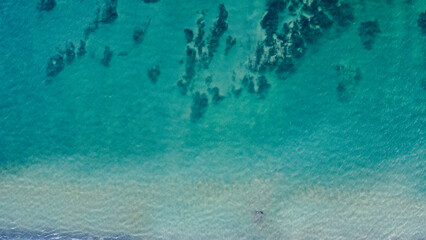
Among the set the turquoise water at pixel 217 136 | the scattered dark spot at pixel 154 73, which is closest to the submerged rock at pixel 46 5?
the turquoise water at pixel 217 136

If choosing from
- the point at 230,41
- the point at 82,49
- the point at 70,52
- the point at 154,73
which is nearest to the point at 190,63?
the point at 154,73

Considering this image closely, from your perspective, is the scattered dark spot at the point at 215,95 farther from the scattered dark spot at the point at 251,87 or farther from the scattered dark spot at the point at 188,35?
the scattered dark spot at the point at 188,35

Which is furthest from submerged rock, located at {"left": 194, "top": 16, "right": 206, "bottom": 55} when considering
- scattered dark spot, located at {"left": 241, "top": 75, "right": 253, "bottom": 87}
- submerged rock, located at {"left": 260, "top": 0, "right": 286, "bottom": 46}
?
submerged rock, located at {"left": 260, "top": 0, "right": 286, "bottom": 46}

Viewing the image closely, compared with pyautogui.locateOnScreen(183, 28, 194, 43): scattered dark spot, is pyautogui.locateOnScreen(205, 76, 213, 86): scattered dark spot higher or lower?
lower

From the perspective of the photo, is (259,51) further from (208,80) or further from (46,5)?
(46,5)

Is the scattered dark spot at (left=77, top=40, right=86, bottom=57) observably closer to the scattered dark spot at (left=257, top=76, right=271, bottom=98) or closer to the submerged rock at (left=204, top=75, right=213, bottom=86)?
the submerged rock at (left=204, top=75, right=213, bottom=86)

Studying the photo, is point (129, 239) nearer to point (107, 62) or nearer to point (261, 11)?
point (107, 62)
